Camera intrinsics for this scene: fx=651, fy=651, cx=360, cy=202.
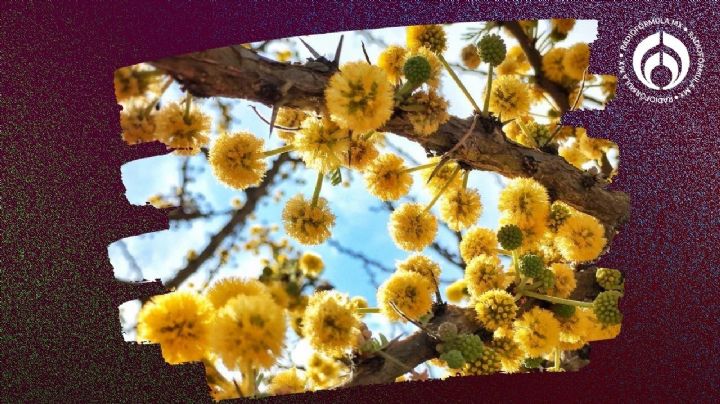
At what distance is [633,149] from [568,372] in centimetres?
38

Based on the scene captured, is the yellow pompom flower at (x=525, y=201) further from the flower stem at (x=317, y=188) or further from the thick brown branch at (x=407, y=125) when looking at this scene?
the flower stem at (x=317, y=188)

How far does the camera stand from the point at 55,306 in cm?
87

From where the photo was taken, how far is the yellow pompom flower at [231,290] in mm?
646

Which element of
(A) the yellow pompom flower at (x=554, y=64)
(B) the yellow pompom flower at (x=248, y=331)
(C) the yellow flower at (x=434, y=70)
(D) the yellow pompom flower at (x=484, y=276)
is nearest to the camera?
(B) the yellow pompom flower at (x=248, y=331)

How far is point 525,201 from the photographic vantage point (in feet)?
3.16

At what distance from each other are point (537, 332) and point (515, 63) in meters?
0.49

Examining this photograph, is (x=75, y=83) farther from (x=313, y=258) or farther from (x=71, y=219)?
(x=313, y=258)

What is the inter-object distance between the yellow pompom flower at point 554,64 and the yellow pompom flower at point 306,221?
1.75ft

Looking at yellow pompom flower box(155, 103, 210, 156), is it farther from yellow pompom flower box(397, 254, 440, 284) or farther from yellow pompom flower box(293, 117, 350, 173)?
yellow pompom flower box(397, 254, 440, 284)

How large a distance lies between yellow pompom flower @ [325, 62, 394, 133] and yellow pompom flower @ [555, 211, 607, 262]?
43 centimetres

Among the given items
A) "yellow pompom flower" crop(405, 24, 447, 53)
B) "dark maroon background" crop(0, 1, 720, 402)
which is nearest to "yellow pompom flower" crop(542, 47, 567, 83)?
"dark maroon background" crop(0, 1, 720, 402)

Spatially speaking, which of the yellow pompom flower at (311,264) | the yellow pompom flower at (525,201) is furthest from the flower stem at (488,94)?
the yellow pompom flower at (311,264)

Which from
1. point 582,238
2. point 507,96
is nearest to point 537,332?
point 582,238

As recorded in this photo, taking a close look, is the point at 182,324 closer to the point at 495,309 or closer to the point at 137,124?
the point at 137,124
